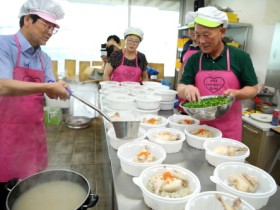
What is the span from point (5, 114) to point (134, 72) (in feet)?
5.85

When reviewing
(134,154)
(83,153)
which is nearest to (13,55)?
(134,154)

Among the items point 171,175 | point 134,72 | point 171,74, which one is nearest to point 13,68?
point 171,175

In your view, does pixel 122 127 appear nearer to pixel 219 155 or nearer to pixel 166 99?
pixel 219 155

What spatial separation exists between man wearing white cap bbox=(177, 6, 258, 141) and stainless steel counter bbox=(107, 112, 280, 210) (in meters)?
0.41

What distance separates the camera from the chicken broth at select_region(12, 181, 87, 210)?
1.04 meters

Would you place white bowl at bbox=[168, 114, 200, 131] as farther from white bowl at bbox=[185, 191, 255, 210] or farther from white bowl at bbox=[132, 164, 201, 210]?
white bowl at bbox=[185, 191, 255, 210]

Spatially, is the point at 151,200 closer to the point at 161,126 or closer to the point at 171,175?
the point at 171,175

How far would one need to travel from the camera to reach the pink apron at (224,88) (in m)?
1.70

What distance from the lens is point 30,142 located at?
5.26 ft

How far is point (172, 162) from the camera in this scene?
1.29 m

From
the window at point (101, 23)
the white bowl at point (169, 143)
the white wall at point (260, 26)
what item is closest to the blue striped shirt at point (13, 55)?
the white bowl at point (169, 143)

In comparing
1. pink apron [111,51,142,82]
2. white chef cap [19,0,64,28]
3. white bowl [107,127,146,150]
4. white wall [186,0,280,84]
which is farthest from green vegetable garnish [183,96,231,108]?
white wall [186,0,280,84]

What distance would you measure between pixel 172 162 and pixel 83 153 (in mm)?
2444

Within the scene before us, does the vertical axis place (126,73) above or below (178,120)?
above
